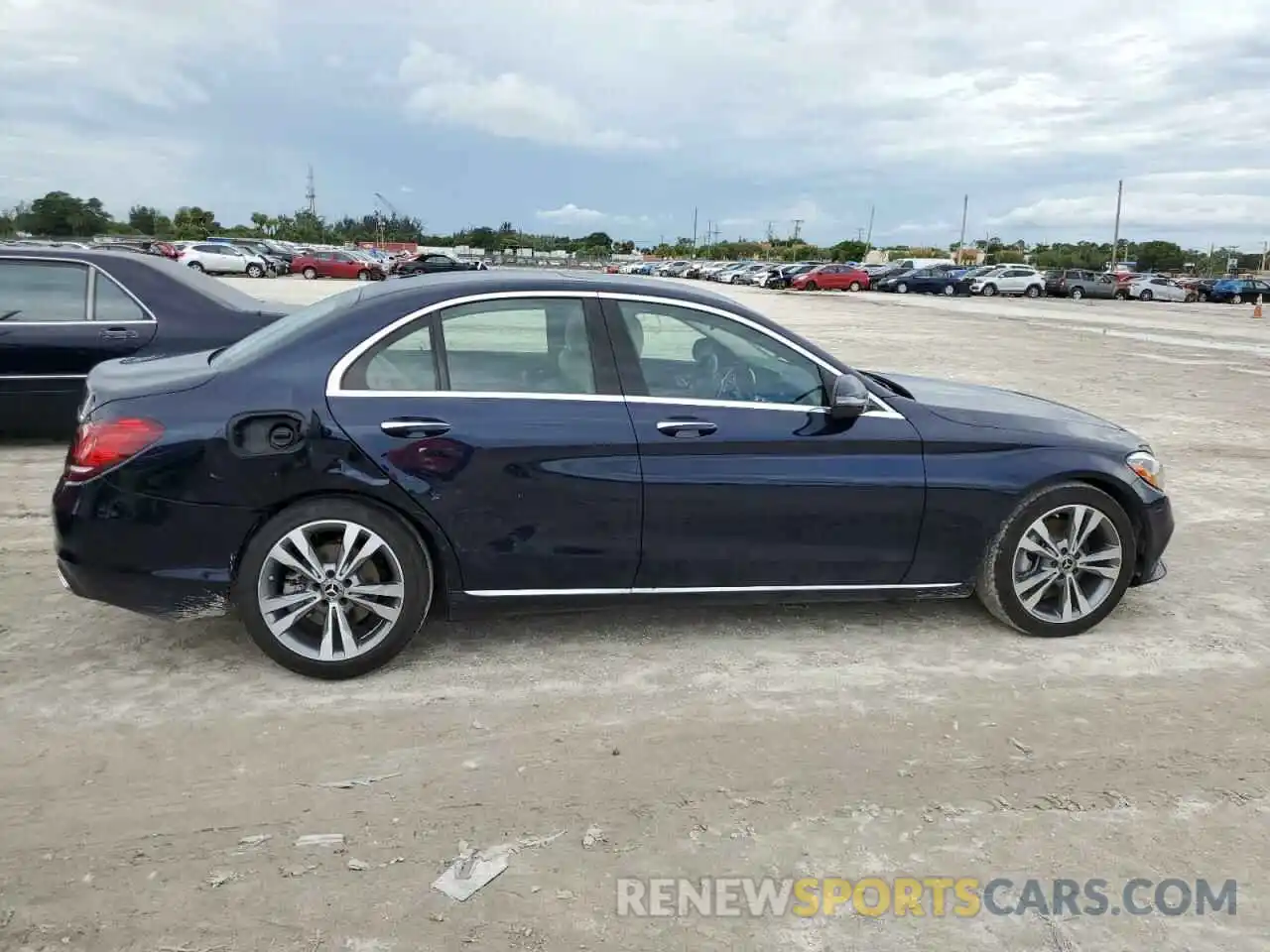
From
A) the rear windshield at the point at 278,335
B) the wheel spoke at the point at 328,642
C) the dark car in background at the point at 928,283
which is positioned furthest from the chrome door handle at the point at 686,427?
the dark car in background at the point at 928,283

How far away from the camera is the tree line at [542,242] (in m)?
96.3

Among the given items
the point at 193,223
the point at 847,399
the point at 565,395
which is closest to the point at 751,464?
the point at 847,399

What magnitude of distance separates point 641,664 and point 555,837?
122 centimetres

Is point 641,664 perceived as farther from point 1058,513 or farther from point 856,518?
point 1058,513

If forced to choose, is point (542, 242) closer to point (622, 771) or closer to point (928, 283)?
point (928, 283)

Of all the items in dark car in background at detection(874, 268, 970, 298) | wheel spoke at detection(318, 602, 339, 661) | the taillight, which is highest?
dark car in background at detection(874, 268, 970, 298)

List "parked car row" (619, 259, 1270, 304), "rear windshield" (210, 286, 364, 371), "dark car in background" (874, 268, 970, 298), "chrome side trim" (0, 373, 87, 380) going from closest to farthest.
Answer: "rear windshield" (210, 286, 364, 371) → "chrome side trim" (0, 373, 87, 380) → "parked car row" (619, 259, 1270, 304) → "dark car in background" (874, 268, 970, 298)

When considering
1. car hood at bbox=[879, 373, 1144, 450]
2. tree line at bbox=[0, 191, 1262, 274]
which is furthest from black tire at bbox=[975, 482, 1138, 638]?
tree line at bbox=[0, 191, 1262, 274]

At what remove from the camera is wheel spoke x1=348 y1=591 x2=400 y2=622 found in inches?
150

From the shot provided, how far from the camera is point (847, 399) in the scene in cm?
410

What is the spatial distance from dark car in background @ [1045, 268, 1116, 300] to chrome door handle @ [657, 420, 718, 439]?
5247cm

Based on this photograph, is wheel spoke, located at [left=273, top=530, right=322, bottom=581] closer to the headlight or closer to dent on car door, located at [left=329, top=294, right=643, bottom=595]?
dent on car door, located at [left=329, top=294, right=643, bottom=595]

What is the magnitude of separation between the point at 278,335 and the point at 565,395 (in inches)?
47.4

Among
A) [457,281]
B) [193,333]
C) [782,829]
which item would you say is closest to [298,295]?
[193,333]
